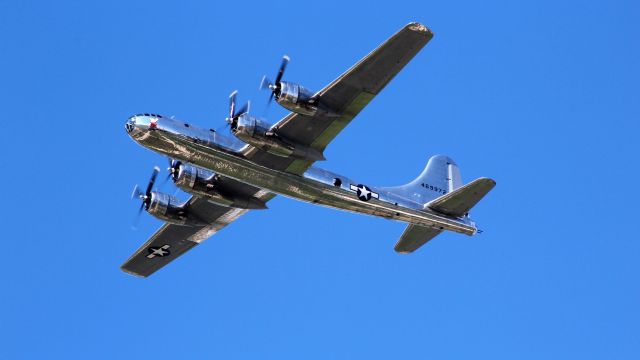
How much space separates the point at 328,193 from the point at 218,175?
4663 millimetres

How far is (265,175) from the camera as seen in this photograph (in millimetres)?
39406

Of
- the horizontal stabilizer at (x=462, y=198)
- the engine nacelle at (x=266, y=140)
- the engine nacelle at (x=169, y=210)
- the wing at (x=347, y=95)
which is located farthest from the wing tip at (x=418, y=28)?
the engine nacelle at (x=169, y=210)

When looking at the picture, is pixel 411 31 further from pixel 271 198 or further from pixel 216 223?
pixel 216 223

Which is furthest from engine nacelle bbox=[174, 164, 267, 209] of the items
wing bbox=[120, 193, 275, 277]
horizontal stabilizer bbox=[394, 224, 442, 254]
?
horizontal stabilizer bbox=[394, 224, 442, 254]

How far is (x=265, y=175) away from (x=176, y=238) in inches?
334

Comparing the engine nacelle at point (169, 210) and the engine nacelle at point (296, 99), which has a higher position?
the engine nacelle at point (296, 99)

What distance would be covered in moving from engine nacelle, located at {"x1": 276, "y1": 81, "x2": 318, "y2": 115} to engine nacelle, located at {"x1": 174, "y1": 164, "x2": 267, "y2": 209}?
601 cm

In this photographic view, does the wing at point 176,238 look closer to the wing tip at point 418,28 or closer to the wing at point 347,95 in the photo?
the wing at point 347,95

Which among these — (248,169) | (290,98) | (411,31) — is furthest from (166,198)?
(411,31)

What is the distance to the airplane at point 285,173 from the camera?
36.9 m

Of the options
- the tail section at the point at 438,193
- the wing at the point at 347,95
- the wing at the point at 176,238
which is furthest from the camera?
the wing at the point at 176,238

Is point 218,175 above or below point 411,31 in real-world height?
below

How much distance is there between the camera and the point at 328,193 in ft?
133

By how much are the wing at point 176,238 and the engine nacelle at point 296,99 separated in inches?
346
